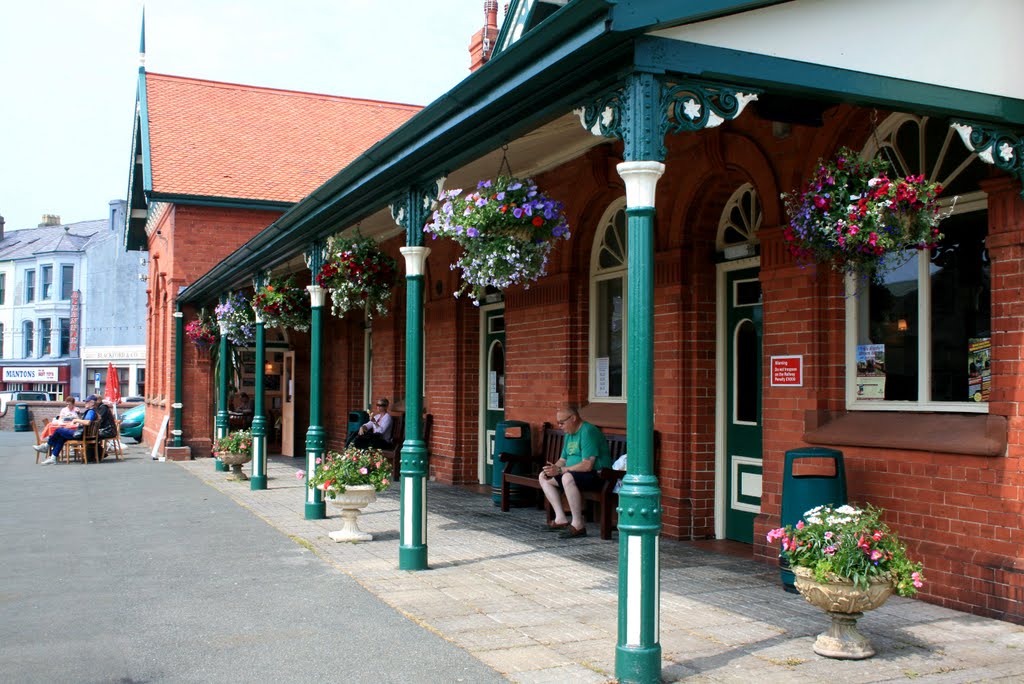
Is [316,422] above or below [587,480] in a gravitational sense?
above

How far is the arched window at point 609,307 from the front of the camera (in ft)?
34.0

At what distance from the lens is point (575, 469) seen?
934 centimetres

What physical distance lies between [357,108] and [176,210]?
9102 millimetres

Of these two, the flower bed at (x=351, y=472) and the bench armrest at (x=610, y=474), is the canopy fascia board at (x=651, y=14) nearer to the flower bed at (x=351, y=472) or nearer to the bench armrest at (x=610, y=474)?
the bench armrest at (x=610, y=474)

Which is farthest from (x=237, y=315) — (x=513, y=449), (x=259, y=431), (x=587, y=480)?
(x=587, y=480)

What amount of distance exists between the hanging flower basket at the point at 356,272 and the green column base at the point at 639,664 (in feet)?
20.6

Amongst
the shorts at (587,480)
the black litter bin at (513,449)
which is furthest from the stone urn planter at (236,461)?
the shorts at (587,480)

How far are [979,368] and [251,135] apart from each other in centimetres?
2256

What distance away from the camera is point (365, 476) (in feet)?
30.7

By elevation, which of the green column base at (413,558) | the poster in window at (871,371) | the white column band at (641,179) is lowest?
the green column base at (413,558)

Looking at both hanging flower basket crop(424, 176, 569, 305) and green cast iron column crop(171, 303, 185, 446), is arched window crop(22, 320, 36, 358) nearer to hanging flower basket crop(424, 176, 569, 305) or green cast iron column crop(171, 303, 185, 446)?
green cast iron column crop(171, 303, 185, 446)

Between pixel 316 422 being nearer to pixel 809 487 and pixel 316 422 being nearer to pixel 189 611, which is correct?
pixel 189 611

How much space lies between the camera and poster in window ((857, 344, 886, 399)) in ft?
23.6

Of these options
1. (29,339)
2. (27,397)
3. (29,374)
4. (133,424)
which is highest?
(29,339)
